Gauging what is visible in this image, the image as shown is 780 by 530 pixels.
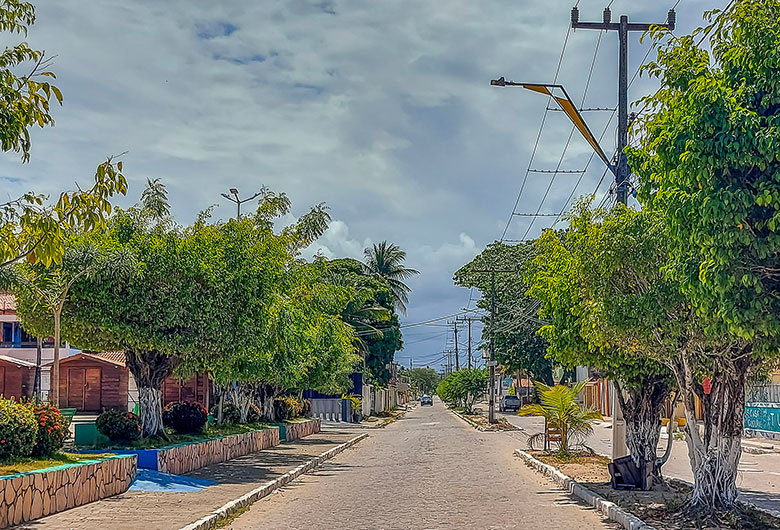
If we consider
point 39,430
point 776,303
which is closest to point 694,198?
point 776,303

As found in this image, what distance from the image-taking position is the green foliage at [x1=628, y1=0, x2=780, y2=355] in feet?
27.8

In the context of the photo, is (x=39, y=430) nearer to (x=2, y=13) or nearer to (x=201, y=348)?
(x=201, y=348)

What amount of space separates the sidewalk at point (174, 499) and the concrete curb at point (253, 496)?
0.66ft

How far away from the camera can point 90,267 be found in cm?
1823

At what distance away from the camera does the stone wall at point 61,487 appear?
36.7ft

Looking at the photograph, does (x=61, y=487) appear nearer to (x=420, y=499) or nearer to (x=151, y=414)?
(x=420, y=499)

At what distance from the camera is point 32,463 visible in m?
13.3

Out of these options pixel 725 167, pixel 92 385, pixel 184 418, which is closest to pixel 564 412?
pixel 184 418

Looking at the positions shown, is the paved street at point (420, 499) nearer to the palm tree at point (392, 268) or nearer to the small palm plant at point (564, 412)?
Answer: the small palm plant at point (564, 412)

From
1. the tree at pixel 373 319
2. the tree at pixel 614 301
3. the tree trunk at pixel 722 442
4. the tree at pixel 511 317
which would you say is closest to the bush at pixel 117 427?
the tree at pixel 614 301

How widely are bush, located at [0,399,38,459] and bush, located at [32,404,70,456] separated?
38 centimetres

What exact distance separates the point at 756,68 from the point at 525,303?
51.4 meters

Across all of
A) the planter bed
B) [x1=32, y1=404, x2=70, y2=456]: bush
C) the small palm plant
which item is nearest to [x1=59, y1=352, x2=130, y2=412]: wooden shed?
the planter bed

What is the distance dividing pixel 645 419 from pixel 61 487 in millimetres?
10817
